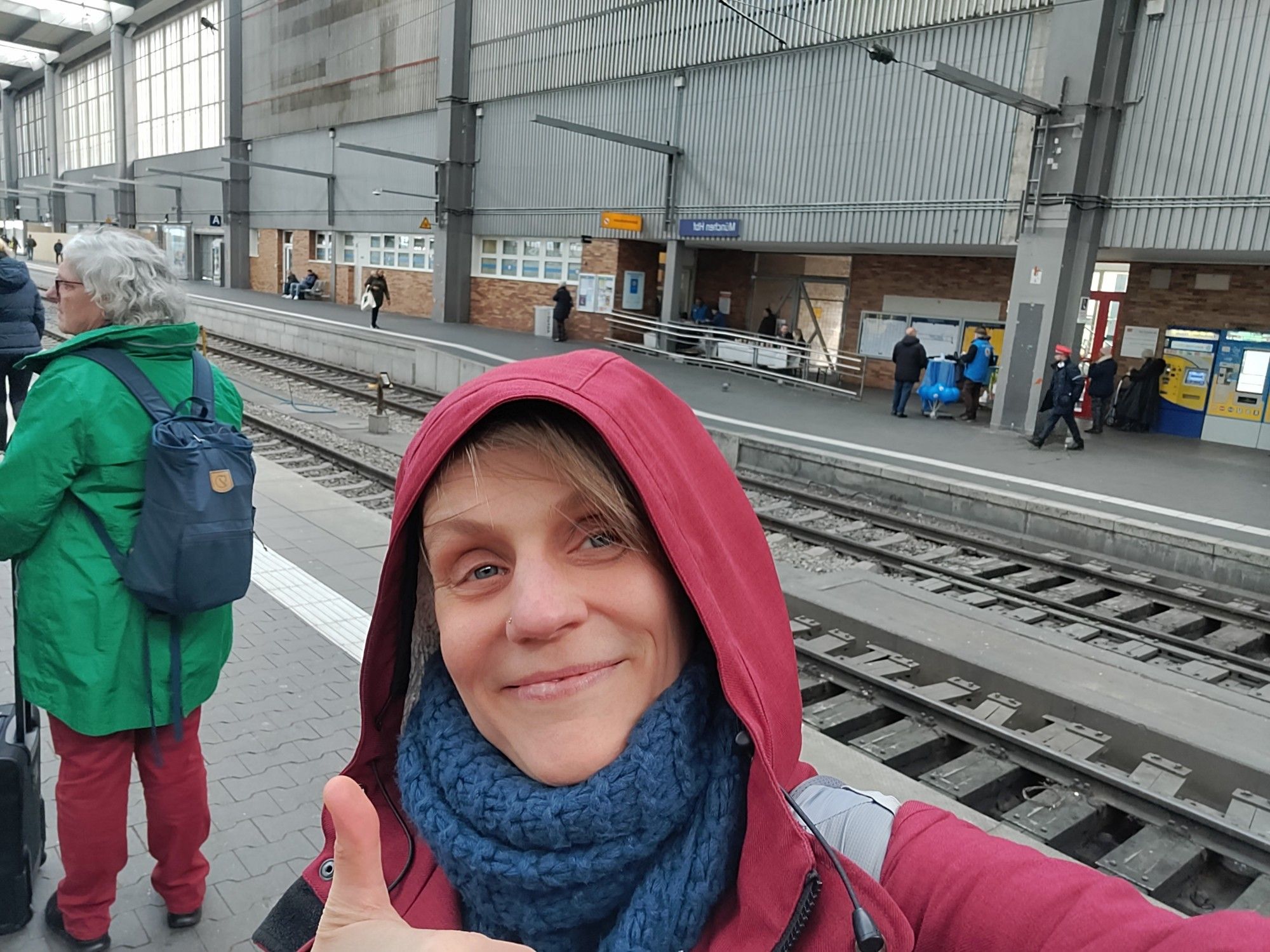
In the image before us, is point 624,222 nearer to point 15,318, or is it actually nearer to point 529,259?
point 529,259

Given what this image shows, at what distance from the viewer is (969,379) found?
16703 mm

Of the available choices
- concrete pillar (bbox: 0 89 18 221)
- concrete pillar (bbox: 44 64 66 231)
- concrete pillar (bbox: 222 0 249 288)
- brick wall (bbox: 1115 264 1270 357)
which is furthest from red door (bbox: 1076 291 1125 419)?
concrete pillar (bbox: 0 89 18 221)

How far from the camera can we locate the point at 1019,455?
1295 centimetres

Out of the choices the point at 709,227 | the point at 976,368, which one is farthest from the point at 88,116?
the point at 976,368

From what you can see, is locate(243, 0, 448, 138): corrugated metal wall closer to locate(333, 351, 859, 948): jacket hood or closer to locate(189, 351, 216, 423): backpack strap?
locate(189, 351, 216, 423): backpack strap

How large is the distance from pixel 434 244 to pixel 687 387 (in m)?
15.3

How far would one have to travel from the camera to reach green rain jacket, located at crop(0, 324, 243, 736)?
8.14 ft

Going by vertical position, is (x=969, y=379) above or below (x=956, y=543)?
above

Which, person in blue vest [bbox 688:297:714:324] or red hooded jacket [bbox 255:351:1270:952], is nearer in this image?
red hooded jacket [bbox 255:351:1270:952]

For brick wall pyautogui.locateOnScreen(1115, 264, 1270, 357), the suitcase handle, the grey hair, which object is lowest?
the suitcase handle

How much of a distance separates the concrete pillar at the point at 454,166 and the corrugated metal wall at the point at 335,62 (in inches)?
45.0

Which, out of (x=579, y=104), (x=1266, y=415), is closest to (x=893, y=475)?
(x=1266, y=415)

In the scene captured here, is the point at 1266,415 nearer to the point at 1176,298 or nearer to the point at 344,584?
the point at 1176,298

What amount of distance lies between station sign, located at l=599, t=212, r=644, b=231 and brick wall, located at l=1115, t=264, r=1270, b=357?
11671mm
